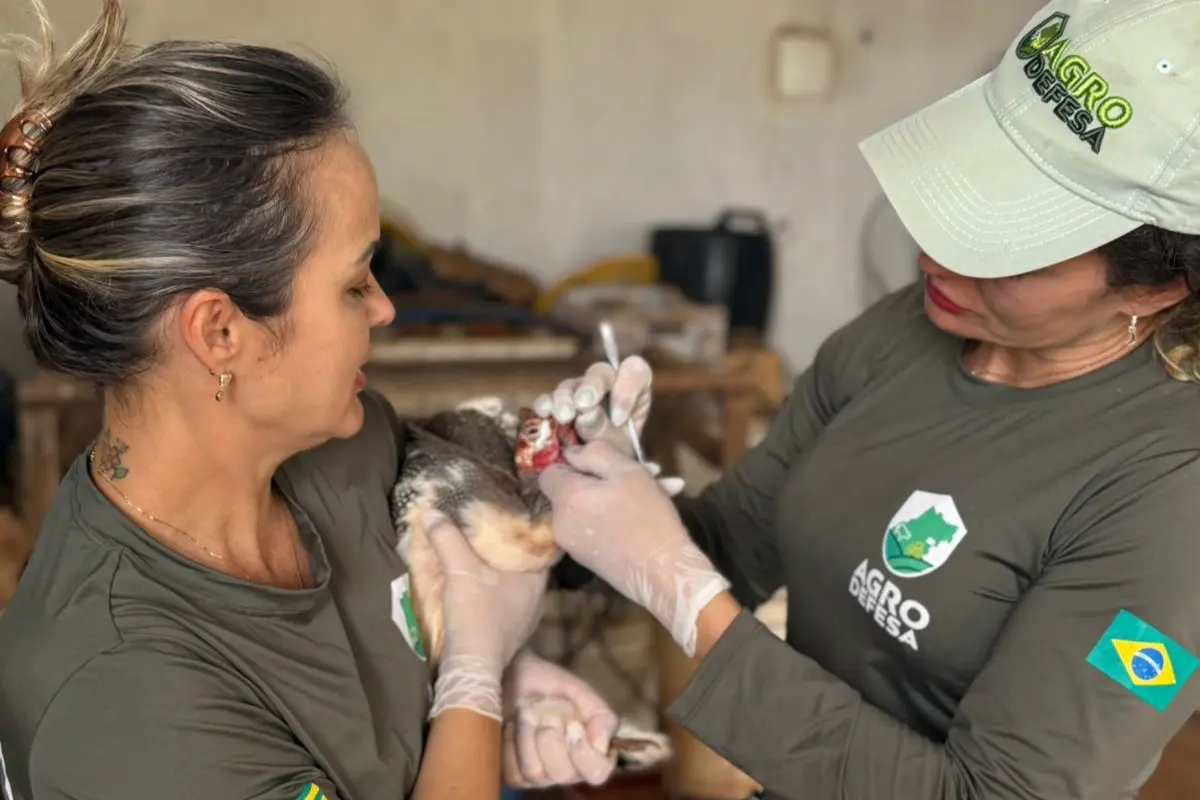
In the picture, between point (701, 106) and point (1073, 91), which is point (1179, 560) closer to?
point (1073, 91)

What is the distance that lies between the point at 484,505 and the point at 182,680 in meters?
0.44

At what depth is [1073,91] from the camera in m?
0.98

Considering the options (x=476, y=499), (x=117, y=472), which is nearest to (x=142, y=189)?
(x=117, y=472)

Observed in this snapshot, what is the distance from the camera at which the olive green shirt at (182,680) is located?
0.84 meters

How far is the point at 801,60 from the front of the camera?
11.8ft

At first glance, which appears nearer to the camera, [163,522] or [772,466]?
[163,522]

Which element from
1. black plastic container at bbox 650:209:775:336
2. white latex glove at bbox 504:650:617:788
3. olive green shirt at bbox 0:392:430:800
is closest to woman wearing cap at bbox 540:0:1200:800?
white latex glove at bbox 504:650:617:788

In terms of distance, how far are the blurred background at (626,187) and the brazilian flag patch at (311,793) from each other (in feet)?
5.34

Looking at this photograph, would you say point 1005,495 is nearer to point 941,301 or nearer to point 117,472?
point 941,301

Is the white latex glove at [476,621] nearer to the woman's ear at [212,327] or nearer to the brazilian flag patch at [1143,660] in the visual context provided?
the woman's ear at [212,327]

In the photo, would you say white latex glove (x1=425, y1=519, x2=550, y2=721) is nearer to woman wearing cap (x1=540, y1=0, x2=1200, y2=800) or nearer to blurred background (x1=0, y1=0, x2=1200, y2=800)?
woman wearing cap (x1=540, y1=0, x2=1200, y2=800)

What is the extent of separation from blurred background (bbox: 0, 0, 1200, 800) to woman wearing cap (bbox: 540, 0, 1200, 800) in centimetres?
130

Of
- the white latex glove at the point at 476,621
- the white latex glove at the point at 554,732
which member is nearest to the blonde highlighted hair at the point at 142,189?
the white latex glove at the point at 476,621

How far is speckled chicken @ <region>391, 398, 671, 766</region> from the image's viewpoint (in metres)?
1.22
